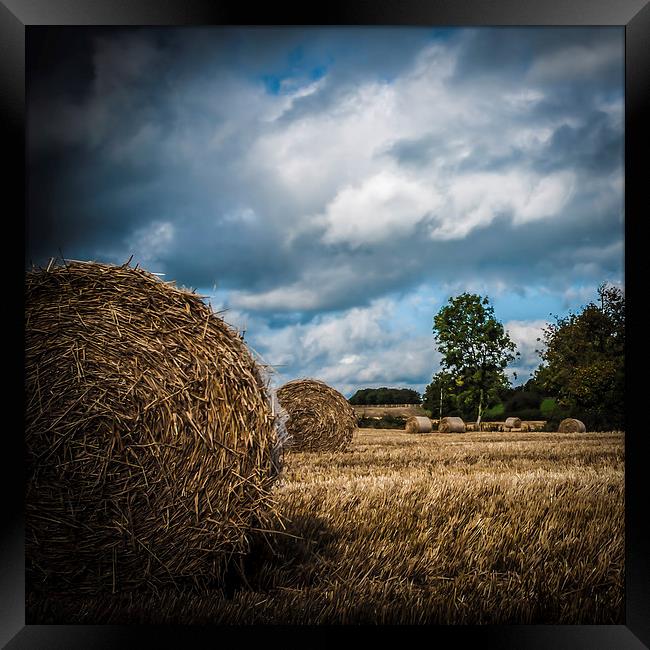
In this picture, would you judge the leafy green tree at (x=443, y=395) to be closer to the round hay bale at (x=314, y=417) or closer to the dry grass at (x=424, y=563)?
the round hay bale at (x=314, y=417)

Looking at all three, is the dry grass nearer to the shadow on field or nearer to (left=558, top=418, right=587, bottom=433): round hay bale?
the shadow on field

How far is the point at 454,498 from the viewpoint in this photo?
16.0ft

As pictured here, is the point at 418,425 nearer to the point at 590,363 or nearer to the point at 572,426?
the point at 572,426

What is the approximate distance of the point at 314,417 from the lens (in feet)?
33.3

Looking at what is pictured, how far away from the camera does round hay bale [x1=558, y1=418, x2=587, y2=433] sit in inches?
667

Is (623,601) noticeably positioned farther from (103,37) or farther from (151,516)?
(103,37)

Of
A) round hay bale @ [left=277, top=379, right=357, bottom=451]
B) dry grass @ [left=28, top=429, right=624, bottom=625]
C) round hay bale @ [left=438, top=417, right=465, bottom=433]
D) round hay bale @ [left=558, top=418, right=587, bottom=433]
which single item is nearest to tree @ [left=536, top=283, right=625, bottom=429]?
round hay bale @ [left=558, top=418, right=587, bottom=433]

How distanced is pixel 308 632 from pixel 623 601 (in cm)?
149

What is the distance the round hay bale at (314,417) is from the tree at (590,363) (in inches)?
404

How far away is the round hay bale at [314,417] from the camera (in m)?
10.1

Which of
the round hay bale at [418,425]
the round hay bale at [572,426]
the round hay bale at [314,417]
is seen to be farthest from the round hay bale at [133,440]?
the round hay bale at [572,426]
